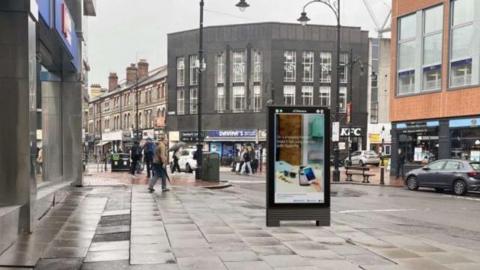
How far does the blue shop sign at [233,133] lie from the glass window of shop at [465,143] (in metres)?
32.9

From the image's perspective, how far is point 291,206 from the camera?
35.2 ft

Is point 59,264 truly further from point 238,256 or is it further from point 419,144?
point 419,144

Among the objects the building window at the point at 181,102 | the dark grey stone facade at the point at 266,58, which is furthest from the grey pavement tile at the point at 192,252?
the building window at the point at 181,102

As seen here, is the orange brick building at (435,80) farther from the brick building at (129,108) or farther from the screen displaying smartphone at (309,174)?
the brick building at (129,108)

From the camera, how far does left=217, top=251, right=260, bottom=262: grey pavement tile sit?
7.77 meters

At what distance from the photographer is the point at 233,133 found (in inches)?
2447

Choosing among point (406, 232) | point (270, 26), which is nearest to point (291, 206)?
point (406, 232)

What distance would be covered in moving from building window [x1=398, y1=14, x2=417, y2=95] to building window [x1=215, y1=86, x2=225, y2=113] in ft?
106

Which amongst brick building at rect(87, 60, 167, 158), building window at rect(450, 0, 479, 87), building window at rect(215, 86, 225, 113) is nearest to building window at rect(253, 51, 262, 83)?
building window at rect(215, 86, 225, 113)

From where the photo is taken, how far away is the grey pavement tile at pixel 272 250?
8180 millimetres

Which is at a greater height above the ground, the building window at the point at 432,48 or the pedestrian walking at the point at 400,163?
the building window at the point at 432,48

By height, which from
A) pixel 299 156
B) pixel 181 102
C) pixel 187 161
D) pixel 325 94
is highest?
pixel 325 94

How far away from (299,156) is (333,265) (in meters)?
3.48

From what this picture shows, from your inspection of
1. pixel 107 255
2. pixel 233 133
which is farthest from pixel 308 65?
pixel 107 255
